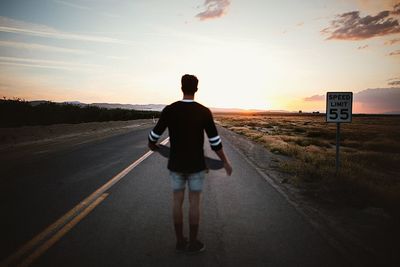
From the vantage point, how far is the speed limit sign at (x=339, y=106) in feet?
28.7

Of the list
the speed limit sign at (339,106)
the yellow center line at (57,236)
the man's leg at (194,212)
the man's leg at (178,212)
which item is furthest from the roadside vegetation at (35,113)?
the man's leg at (194,212)

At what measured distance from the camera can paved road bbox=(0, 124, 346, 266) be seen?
12.3ft

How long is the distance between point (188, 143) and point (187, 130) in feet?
0.53

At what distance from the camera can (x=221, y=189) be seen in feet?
24.4

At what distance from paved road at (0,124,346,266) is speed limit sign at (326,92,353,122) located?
2742mm

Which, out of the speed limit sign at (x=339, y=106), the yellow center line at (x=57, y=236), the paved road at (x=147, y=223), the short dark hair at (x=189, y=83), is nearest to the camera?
the yellow center line at (x=57, y=236)

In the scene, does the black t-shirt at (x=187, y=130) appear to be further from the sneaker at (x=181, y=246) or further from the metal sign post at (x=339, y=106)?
the metal sign post at (x=339, y=106)

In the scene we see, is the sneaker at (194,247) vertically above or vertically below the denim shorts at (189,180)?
below

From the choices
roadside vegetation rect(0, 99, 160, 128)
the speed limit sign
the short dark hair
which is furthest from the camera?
roadside vegetation rect(0, 99, 160, 128)

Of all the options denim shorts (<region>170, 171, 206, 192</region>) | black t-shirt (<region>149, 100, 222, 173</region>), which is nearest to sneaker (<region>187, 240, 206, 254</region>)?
denim shorts (<region>170, 171, 206, 192</region>)

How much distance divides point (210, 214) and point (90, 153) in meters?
9.19

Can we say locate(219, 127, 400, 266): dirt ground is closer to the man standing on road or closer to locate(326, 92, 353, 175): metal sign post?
the man standing on road

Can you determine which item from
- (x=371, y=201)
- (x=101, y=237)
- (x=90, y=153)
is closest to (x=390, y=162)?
(x=371, y=201)

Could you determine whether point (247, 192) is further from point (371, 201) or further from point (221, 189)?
point (371, 201)
